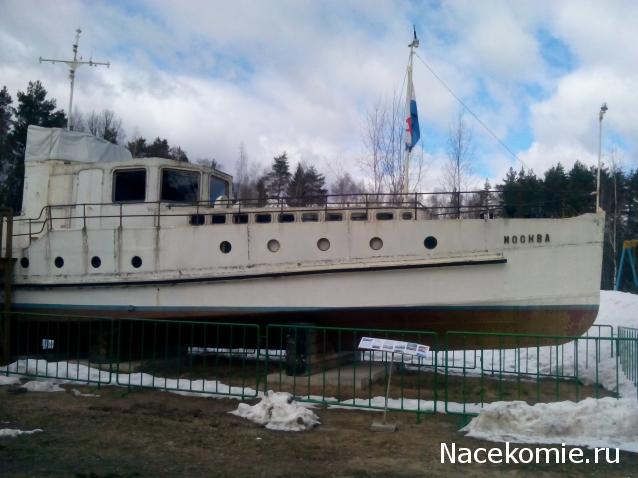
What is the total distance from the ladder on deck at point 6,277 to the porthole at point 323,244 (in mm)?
5547

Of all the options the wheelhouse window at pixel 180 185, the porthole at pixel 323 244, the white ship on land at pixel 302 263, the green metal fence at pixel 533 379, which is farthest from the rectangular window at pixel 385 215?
the wheelhouse window at pixel 180 185

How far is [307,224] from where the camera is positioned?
984 centimetres

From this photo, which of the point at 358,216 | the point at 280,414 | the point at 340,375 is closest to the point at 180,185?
the point at 358,216

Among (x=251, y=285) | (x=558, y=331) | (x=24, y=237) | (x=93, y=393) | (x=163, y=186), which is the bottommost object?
(x=93, y=393)

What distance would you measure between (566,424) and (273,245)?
566 cm

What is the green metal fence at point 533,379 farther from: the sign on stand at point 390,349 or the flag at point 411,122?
the flag at point 411,122

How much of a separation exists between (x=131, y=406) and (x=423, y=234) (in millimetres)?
5291

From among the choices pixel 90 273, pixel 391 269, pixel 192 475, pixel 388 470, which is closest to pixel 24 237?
pixel 90 273

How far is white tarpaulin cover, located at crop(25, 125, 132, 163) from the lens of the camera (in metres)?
12.1

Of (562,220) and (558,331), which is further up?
(562,220)

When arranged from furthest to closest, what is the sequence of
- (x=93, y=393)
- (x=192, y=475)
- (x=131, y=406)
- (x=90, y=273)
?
(x=90, y=273) → (x=93, y=393) → (x=131, y=406) → (x=192, y=475)

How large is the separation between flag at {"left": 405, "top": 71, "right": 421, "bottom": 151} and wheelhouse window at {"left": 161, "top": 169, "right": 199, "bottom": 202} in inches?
175

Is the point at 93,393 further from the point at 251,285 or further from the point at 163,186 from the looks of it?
the point at 163,186

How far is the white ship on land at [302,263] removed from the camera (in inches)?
372
